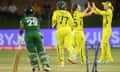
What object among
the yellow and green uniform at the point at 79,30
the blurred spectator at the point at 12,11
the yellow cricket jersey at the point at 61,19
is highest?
the yellow cricket jersey at the point at 61,19

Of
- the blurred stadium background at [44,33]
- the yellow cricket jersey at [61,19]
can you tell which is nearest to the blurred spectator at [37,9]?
the blurred stadium background at [44,33]

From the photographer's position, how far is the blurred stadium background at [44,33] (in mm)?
23016

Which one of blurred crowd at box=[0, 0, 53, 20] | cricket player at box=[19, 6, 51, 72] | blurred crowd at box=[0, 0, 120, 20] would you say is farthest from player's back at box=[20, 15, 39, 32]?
blurred crowd at box=[0, 0, 53, 20]

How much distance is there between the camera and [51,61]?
85.6ft

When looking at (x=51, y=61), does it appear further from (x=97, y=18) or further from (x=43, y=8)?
(x=43, y=8)

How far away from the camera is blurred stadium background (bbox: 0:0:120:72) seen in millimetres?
Answer: 23016

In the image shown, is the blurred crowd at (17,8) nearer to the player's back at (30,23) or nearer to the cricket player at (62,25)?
the cricket player at (62,25)

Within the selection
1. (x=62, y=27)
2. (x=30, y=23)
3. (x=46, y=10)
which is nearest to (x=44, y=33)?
(x=62, y=27)

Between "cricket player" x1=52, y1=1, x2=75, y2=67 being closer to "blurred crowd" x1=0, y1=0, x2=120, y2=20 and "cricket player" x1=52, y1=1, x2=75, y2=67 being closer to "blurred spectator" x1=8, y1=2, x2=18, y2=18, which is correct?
"blurred crowd" x1=0, y1=0, x2=120, y2=20

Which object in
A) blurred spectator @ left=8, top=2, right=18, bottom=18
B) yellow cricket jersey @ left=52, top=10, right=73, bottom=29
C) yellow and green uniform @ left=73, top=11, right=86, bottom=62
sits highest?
yellow cricket jersey @ left=52, top=10, right=73, bottom=29

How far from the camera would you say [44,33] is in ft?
113

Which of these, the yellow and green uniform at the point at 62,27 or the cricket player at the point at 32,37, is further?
the yellow and green uniform at the point at 62,27

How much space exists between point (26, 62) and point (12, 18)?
74.0ft

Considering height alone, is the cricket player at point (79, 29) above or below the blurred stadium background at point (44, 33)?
above
